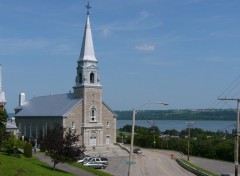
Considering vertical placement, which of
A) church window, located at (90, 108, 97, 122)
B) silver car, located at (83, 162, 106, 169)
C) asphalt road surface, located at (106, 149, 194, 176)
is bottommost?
asphalt road surface, located at (106, 149, 194, 176)

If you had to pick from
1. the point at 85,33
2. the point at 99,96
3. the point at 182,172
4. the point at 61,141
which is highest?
the point at 85,33

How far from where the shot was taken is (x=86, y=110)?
6962cm

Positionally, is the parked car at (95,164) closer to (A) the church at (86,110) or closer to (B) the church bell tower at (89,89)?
(A) the church at (86,110)

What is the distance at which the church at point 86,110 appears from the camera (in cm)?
6869

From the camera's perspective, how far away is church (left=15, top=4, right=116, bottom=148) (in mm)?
68688

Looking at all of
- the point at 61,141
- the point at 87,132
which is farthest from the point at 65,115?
the point at 61,141

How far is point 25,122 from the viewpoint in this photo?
79625 millimetres

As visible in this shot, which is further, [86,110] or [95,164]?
[86,110]

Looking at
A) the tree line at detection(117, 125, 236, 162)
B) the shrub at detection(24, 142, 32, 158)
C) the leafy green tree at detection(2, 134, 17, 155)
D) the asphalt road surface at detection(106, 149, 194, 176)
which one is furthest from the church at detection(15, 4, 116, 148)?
the leafy green tree at detection(2, 134, 17, 155)

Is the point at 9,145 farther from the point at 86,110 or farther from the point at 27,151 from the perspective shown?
the point at 86,110

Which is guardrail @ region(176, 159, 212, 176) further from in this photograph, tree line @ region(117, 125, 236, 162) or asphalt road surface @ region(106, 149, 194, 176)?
tree line @ region(117, 125, 236, 162)

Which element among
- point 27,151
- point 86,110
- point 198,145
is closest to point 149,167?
point 27,151

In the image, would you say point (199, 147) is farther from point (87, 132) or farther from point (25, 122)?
point (25, 122)

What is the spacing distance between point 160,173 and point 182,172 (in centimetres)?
303
